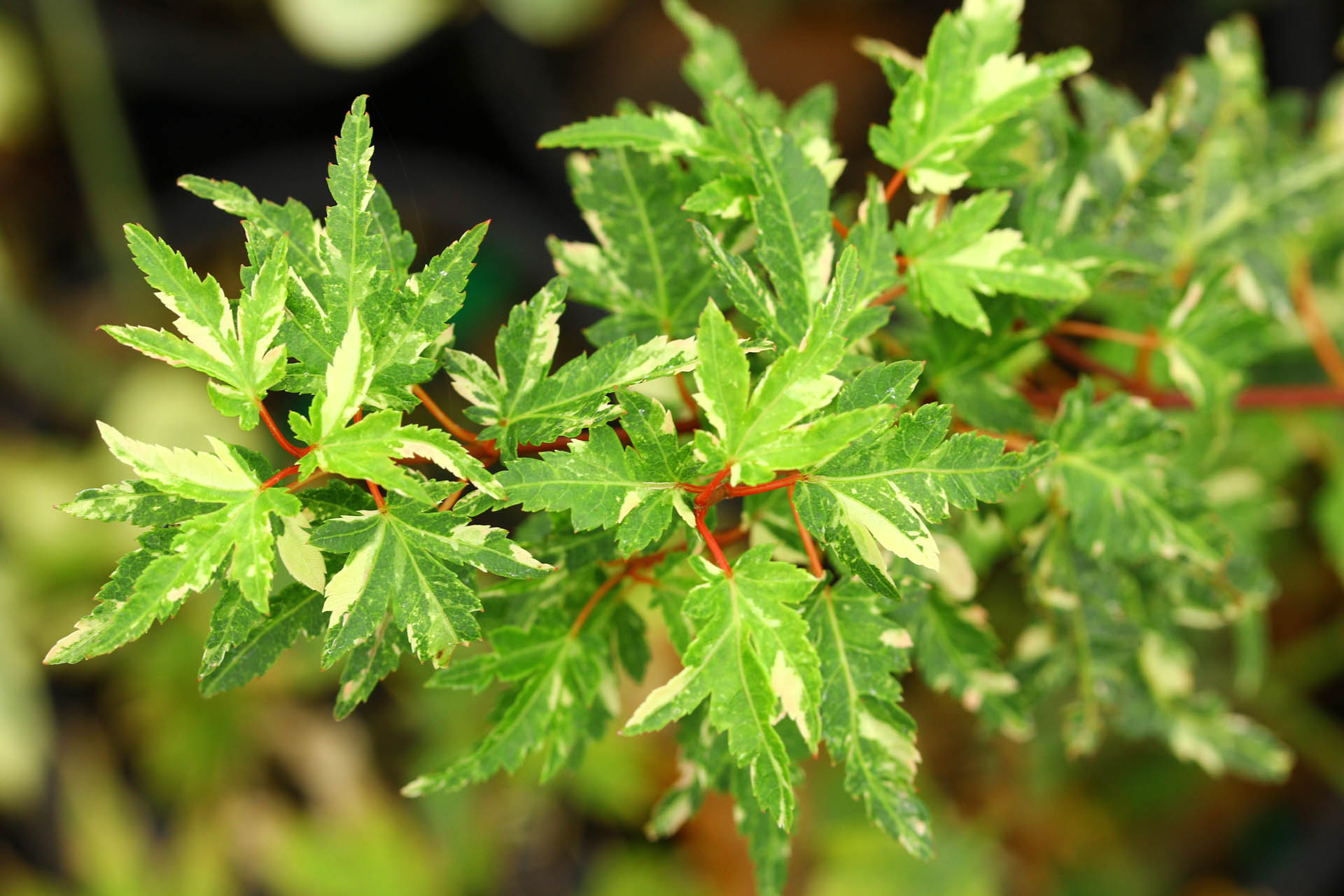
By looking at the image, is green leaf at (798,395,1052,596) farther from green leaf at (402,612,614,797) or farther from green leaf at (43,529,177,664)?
green leaf at (43,529,177,664)

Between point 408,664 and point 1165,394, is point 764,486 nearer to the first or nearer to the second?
point 1165,394

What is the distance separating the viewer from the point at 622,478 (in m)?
0.50

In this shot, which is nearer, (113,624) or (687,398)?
(113,624)

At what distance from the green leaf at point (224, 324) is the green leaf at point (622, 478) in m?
0.14

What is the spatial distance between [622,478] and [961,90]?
358 millimetres

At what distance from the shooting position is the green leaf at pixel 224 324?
0.47 m

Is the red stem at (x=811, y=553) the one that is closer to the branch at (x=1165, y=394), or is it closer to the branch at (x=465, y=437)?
the branch at (x=465, y=437)

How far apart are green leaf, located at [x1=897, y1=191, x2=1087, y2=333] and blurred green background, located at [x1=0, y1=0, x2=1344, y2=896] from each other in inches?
41.4

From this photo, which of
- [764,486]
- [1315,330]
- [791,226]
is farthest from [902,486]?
[1315,330]

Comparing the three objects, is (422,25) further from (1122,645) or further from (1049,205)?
(1122,645)

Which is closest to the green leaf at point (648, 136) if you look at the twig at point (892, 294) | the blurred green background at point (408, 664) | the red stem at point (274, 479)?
the twig at point (892, 294)

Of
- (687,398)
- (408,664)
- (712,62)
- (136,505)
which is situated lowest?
(408,664)

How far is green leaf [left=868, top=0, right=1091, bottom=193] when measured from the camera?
604mm

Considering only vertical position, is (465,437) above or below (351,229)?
below
